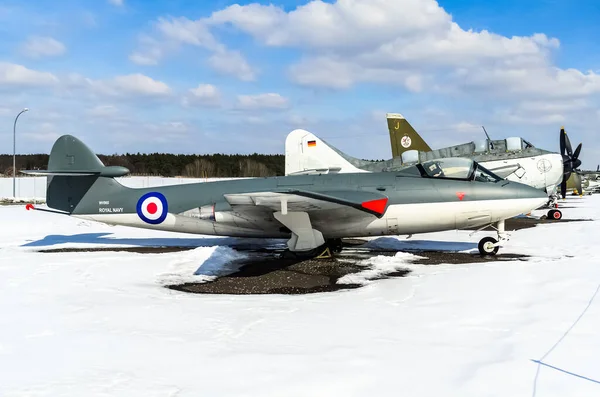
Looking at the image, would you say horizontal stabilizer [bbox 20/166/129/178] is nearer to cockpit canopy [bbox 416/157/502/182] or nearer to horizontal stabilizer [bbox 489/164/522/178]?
cockpit canopy [bbox 416/157/502/182]

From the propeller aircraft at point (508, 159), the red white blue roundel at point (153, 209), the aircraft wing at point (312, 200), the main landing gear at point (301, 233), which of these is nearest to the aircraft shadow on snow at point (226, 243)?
the red white blue roundel at point (153, 209)

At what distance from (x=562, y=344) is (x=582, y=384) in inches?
40.1

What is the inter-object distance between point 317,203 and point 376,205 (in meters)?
1.51

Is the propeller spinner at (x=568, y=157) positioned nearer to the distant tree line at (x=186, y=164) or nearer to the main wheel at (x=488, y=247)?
the main wheel at (x=488, y=247)

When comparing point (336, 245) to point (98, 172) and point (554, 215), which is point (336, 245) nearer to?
point (98, 172)

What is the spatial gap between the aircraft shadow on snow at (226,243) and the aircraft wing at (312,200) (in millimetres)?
2695

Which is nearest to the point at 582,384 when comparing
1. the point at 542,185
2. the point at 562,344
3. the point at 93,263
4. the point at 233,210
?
the point at 562,344

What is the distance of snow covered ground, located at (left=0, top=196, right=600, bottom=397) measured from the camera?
392 centimetres

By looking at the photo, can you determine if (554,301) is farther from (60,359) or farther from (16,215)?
(16,215)

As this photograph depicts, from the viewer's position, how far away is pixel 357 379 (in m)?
4.00

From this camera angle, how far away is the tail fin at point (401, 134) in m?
24.5

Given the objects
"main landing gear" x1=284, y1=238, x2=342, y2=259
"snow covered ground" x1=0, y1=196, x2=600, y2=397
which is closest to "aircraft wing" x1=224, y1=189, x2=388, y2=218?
"main landing gear" x1=284, y1=238, x2=342, y2=259

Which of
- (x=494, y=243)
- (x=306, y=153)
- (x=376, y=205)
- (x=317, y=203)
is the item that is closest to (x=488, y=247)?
(x=494, y=243)

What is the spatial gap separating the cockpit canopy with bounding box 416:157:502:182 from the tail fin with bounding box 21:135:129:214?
8673 mm
